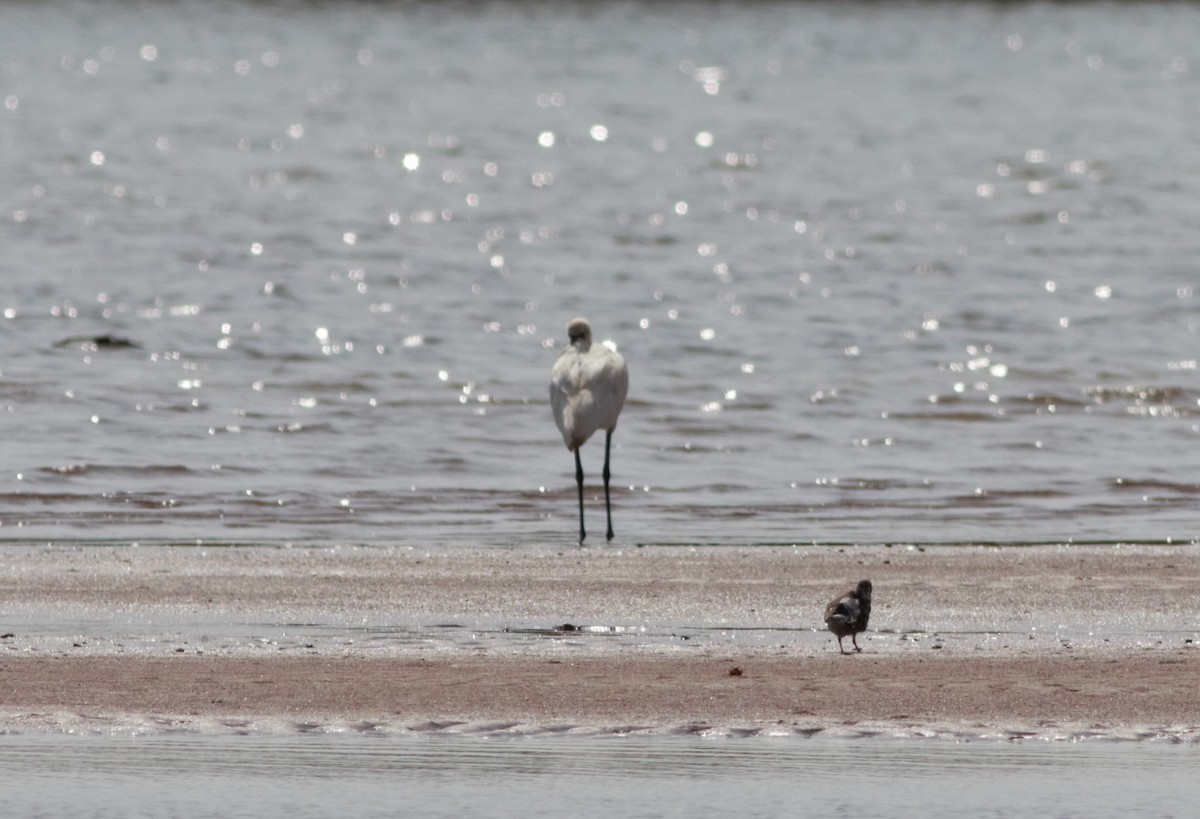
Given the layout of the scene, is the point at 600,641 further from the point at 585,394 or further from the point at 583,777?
the point at 585,394

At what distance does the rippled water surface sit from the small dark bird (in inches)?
143

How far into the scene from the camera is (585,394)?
45.6 feet

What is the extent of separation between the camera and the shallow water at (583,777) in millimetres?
7164

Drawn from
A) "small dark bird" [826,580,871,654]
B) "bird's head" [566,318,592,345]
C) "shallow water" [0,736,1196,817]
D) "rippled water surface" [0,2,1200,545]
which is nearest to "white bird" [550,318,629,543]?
"bird's head" [566,318,592,345]

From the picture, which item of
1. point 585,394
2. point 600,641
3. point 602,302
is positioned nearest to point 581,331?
point 585,394

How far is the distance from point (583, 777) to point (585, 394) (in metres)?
6.50

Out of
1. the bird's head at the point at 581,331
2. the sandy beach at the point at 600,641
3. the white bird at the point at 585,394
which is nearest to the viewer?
the sandy beach at the point at 600,641

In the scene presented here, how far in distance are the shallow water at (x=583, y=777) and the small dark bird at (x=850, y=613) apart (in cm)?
123

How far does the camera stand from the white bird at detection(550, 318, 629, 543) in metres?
13.9

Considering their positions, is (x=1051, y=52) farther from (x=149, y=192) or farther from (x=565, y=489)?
(x=565, y=489)

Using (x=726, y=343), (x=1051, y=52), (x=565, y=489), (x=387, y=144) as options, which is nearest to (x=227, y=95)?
(x=387, y=144)

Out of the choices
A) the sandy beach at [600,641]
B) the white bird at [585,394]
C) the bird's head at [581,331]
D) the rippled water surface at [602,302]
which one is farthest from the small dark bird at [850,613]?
the bird's head at [581,331]

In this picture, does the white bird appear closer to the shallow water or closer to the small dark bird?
the small dark bird

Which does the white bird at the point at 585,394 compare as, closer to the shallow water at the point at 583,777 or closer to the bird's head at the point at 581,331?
the bird's head at the point at 581,331
